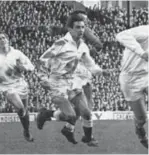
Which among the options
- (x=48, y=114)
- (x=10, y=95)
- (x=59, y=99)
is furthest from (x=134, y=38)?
(x=10, y=95)

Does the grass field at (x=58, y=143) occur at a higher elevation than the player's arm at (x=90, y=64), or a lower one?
lower

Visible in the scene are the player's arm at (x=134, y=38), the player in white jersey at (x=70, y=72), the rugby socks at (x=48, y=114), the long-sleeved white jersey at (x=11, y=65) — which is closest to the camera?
the player's arm at (x=134, y=38)

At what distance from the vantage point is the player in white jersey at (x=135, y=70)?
15.1 feet

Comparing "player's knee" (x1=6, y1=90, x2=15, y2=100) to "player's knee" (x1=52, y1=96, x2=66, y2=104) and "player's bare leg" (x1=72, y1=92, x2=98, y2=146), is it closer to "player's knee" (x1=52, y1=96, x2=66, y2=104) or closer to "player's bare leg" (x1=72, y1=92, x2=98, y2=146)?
"player's knee" (x1=52, y1=96, x2=66, y2=104)

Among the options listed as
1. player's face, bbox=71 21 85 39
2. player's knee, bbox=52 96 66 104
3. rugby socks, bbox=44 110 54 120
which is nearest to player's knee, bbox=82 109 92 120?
player's knee, bbox=52 96 66 104

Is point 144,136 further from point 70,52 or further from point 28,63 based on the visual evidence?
point 28,63

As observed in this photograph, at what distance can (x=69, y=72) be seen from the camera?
18.0ft

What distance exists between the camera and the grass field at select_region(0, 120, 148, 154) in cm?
535

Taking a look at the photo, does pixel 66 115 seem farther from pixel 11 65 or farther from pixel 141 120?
pixel 11 65

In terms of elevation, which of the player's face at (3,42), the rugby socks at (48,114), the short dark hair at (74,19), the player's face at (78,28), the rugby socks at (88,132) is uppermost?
the short dark hair at (74,19)

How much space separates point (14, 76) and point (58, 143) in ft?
3.38

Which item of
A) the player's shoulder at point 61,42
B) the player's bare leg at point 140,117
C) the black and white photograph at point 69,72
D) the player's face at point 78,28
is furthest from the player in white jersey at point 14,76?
the player's bare leg at point 140,117

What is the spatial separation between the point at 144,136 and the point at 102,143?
827 mm

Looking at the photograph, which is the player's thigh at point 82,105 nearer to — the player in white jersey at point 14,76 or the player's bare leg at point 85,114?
the player's bare leg at point 85,114
